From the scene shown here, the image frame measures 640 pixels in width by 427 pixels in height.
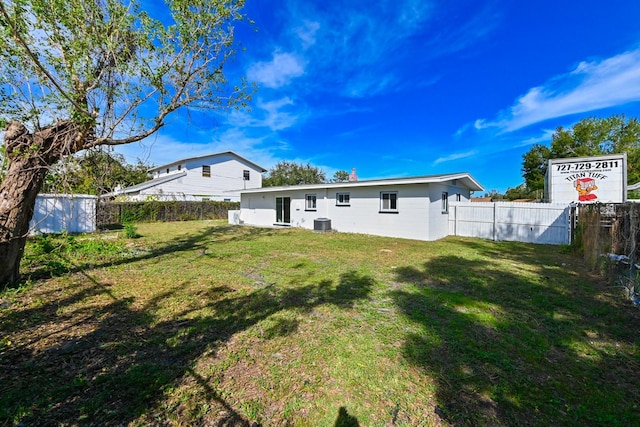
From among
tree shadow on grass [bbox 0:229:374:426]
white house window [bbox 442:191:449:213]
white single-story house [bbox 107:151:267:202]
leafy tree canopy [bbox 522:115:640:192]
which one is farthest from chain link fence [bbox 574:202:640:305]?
leafy tree canopy [bbox 522:115:640:192]

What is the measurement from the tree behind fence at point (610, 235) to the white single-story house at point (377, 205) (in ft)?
15.3

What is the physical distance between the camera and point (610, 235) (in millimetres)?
6391

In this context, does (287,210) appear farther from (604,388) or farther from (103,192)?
(604,388)

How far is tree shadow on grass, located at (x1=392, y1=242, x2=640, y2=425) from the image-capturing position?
2033 mm

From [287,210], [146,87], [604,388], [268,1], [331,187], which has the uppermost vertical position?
[268,1]

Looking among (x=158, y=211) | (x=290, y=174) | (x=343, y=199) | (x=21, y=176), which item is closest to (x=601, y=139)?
(x=343, y=199)

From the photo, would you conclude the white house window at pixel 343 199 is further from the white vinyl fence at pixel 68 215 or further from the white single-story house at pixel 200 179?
the white vinyl fence at pixel 68 215

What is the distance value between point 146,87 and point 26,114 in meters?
1.96

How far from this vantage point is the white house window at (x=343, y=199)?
13.3 metres

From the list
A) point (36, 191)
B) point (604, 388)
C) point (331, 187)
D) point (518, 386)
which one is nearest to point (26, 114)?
point (36, 191)

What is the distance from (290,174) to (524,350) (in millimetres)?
38077

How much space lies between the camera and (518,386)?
2.27m

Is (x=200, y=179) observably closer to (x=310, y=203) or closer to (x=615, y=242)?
(x=310, y=203)

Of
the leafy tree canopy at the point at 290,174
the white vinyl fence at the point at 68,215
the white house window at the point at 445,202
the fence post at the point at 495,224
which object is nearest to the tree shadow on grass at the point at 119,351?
the white house window at the point at 445,202
